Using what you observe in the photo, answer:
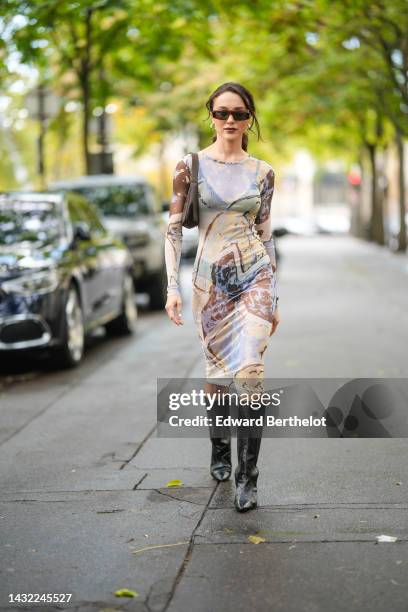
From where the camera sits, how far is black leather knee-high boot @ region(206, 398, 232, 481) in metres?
5.54

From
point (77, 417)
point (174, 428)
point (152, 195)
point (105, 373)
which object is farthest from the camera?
point (152, 195)

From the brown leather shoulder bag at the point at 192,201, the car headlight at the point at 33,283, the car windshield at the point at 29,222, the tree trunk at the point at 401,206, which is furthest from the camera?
the tree trunk at the point at 401,206

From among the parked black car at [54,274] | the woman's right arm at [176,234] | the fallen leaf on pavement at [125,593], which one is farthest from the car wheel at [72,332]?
the fallen leaf on pavement at [125,593]

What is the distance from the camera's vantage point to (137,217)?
1652 centimetres

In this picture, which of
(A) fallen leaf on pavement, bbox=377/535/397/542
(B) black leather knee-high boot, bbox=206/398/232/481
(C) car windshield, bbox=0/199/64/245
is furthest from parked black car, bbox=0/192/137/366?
(A) fallen leaf on pavement, bbox=377/535/397/542

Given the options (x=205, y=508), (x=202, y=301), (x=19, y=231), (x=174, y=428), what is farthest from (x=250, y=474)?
(x=19, y=231)

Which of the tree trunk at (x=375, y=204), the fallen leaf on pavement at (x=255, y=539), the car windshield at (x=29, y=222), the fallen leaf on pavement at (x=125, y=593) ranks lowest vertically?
the tree trunk at (x=375, y=204)

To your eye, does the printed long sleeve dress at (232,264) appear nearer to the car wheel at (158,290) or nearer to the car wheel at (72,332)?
the car wheel at (72,332)

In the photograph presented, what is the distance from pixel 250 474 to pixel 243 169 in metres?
1.41

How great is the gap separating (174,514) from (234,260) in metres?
1.19

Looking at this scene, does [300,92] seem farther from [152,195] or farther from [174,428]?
[174,428]

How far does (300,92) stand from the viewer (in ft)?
102

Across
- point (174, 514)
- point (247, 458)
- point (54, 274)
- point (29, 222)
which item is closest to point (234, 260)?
point (247, 458)

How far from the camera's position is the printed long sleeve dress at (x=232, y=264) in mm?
5152
